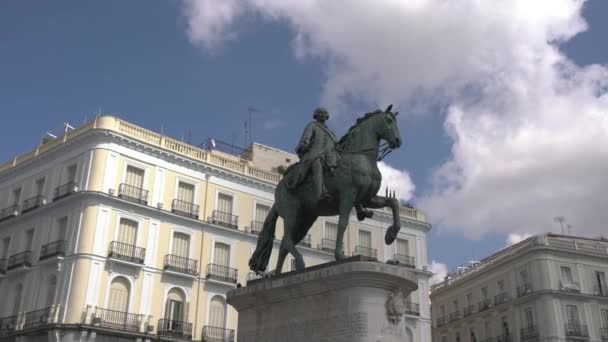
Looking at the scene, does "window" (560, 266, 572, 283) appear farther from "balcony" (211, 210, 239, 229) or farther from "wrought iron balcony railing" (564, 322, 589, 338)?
"balcony" (211, 210, 239, 229)

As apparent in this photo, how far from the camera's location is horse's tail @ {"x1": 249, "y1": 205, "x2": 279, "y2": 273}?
13.1 metres

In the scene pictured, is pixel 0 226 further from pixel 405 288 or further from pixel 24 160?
pixel 405 288

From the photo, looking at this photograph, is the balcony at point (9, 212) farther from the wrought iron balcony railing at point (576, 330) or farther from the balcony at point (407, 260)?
the wrought iron balcony railing at point (576, 330)

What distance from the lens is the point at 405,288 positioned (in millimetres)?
11102

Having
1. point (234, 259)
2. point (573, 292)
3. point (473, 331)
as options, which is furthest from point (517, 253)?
point (234, 259)

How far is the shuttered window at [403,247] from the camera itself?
4963 cm

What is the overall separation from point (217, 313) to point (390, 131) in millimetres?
30374

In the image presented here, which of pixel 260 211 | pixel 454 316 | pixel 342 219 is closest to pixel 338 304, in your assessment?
pixel 342 219

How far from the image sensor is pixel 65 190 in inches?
1531

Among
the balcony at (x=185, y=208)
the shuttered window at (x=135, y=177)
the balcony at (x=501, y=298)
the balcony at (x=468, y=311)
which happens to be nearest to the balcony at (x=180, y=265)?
the balcony at (x=185, y=208)

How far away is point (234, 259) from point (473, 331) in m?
26.6

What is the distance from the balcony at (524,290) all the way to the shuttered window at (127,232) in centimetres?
3000

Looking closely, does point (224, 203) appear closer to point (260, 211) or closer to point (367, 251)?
point (260, 211)

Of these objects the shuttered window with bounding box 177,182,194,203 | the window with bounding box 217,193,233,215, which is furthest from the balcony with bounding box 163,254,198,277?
the window with bounding box 217,193,233,215
